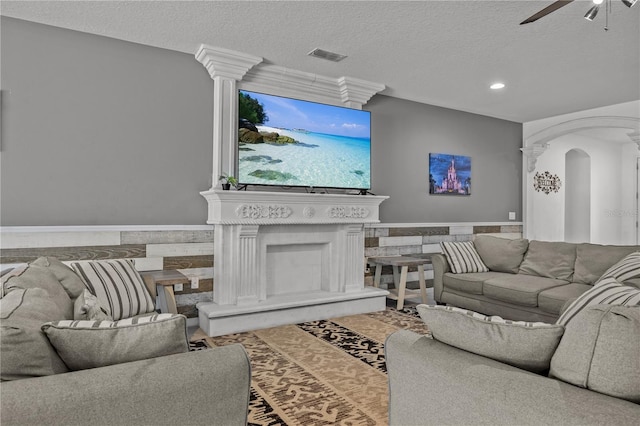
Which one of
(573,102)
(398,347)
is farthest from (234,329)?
(573,102)

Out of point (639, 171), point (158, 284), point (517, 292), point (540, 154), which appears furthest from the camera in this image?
point (639, 171)

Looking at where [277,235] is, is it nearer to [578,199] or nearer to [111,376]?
[111,376]

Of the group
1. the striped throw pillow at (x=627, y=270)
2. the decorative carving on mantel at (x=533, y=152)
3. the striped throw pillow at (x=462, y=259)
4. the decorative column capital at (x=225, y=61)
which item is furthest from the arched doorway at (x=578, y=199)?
the decorative column capital at (x=225, y=61)

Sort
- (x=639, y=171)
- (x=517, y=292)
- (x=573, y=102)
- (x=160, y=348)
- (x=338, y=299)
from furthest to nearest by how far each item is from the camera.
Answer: (x=639, y=171), (x=573, y=102), (x=338, y=299), (x=517, y=292), (x=160, y=348)

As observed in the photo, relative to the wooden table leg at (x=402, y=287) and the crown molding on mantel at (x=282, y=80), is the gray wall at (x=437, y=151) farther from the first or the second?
the wooden table leg at (x=402, y=287)

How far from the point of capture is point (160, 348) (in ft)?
4.14

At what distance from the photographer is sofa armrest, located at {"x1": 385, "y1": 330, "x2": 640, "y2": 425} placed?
1011mm

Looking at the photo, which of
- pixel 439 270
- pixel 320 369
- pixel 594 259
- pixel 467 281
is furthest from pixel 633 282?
pixel 320 369

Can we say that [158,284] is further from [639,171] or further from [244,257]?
[639,171]

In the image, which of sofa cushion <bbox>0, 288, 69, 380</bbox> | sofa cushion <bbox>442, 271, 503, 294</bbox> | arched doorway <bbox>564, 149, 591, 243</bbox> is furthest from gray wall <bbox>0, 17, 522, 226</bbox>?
arched doorway <bbox>564, 149, 591, 243</bbox>

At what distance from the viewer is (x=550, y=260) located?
166 inches

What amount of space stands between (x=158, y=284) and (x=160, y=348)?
6.58 feet

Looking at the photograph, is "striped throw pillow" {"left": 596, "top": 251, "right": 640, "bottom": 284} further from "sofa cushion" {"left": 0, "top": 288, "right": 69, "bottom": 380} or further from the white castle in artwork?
"sofa cushion" {"left": 0, "top": 288, "right": 69, "bottom": 380}

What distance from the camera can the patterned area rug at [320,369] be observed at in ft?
7.15
